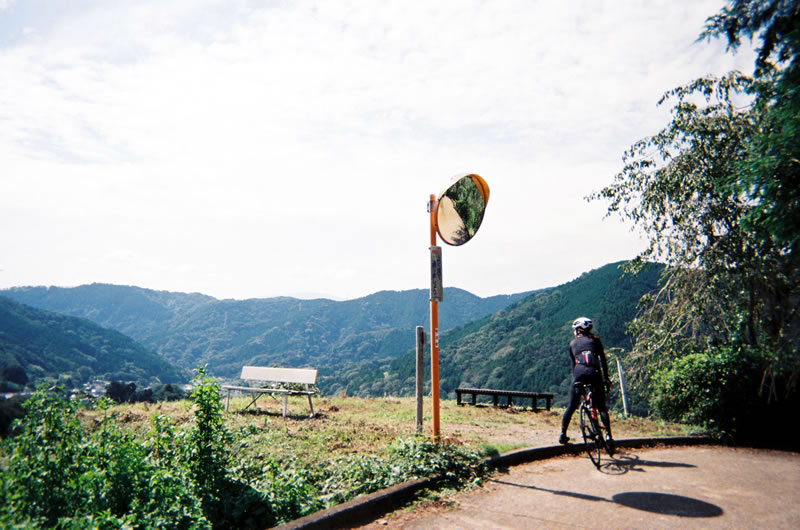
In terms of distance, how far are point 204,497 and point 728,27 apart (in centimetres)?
653

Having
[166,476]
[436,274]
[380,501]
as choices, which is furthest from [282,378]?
[166,476]

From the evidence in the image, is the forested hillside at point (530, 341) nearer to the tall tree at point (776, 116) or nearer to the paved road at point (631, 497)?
the paved road at point (631, 497)

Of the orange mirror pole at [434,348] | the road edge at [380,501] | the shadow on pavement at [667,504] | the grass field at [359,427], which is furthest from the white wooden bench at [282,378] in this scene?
the shadow on pavement at [667,504]

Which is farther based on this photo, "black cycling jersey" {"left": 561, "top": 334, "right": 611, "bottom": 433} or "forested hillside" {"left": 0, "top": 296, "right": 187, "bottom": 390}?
"forested hillside" {"left": 0, "top": 296, "right": 187, "bottom": 390}

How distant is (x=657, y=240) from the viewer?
1156 cm

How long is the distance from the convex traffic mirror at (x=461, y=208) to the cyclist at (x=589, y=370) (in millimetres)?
1887

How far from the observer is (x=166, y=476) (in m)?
3.81

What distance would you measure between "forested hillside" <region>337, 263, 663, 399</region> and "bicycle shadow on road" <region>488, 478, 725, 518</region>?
3129 inches

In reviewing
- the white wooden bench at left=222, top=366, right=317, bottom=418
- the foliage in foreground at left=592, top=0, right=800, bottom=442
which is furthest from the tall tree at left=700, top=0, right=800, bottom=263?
the white wooden bench at left=222, top=366, right=317, bottom=418

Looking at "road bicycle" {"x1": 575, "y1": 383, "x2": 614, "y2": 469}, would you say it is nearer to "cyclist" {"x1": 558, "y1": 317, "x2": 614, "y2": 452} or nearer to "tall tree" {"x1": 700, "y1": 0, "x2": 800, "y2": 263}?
"cyclist" {"x1": 558, "y1": 317, "x2": 614, "y2": 452}

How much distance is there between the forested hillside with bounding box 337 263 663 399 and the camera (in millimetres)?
96125

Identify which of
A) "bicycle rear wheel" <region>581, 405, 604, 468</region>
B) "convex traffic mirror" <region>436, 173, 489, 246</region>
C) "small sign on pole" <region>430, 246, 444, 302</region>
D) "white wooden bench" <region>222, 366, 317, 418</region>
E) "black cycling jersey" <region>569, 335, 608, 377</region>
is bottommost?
"bicycle rear wheel" <region>581, 405, 604, 468</region>

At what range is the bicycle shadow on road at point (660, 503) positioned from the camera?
173 inches

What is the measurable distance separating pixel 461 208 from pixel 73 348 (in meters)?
146
